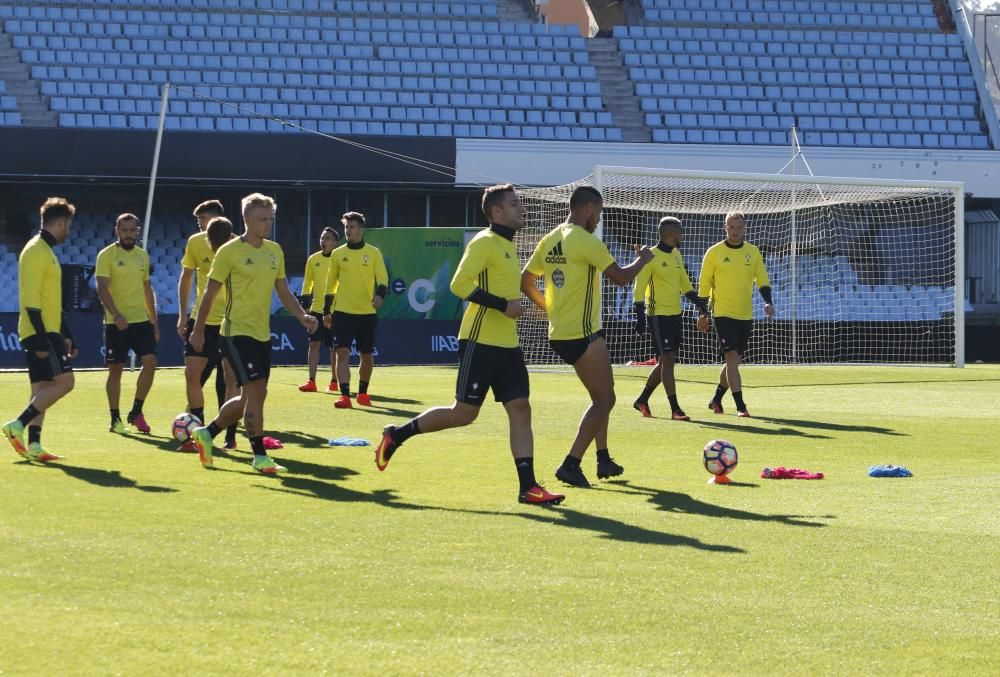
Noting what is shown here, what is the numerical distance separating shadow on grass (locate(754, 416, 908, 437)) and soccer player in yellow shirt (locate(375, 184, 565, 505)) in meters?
5.71

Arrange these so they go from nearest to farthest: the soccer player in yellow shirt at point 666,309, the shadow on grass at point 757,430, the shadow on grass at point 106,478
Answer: the shadow on grass at point 106,478, the shadow on grass at point 757,430, the soccer player in yellow shirt at point 666,309

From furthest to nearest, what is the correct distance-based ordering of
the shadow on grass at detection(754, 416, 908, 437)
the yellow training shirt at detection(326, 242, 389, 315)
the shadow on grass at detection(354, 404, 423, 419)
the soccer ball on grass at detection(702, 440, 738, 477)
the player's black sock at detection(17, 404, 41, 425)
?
1. the yellow training shirt at detection(326, 242, 389, 315)
2. the shadow on grass at detection(354, 404, 423, 419)
3. the shadow on grass at detection(754, 416, 908, 437)
4. the player's black sock at detection(17, 404, 41, 425)
5. the soccer ball on grass at detection(702, 440, 738, 477)

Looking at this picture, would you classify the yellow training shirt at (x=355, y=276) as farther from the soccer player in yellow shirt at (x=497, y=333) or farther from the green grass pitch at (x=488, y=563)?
the soccer player in yellow shirt at (x=497, y=333)

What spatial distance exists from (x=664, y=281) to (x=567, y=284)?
5.65 metres

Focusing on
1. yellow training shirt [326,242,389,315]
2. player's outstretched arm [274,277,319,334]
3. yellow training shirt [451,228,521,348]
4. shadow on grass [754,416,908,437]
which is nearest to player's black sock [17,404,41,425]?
player's outstretched arm [274,277,319,334]

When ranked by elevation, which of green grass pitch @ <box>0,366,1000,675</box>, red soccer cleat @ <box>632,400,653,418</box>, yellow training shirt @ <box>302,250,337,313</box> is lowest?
green grass pitch @ <box>0,366,1000,675</box>

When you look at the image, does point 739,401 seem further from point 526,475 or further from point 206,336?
point 526,475

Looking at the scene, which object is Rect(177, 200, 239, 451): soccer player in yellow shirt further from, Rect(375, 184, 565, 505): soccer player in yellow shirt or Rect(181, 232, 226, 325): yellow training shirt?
Rect(375, 184, 565, 505): soccer player in yellow shirt

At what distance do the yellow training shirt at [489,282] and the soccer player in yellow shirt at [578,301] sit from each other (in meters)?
0.47

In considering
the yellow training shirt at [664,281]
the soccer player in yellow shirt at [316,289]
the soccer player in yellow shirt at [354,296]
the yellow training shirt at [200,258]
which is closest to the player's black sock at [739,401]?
the yellow training shirt at [664,281]

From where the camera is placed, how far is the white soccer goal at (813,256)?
991 inches

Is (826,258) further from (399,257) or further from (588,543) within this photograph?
(588,543)

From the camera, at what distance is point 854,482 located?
930 cm

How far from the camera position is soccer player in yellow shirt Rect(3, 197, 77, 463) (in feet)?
32.2
